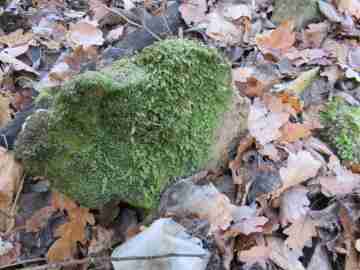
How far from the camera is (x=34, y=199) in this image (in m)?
2.28

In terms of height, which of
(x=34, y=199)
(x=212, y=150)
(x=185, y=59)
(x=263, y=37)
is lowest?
(x=34, y=199)

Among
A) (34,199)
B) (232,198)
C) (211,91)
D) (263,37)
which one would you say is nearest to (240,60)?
(263,37)

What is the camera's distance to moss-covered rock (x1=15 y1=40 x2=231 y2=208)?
2.04 m

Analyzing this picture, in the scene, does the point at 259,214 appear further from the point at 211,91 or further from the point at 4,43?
the point at 4,43

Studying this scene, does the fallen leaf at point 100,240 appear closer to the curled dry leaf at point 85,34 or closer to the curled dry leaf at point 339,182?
→ the curled dry leaf at point 339,182

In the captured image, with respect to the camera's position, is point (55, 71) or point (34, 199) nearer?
point (34, 199)

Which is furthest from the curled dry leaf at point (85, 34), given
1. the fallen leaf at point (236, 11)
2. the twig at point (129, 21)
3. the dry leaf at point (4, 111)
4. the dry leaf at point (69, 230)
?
the dry leaf at point (69, 230)

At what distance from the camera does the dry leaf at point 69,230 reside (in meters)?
2.11

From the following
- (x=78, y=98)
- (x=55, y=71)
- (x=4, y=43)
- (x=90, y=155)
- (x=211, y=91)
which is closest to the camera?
(x=78, y=98)

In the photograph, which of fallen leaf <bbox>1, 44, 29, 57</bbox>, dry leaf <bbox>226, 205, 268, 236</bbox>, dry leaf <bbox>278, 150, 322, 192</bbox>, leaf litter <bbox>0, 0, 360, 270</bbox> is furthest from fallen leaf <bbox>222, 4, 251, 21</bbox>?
dry leaf <bbox>226, 205, 268, 236</bbox>

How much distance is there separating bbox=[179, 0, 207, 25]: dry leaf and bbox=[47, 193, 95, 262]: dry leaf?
186cm

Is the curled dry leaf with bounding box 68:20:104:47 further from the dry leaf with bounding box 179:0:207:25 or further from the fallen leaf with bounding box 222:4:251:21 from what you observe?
the fallen leaf with bounding box 222:4:251:21

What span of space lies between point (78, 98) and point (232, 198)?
39.9 inches

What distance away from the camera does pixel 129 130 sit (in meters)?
2.07
